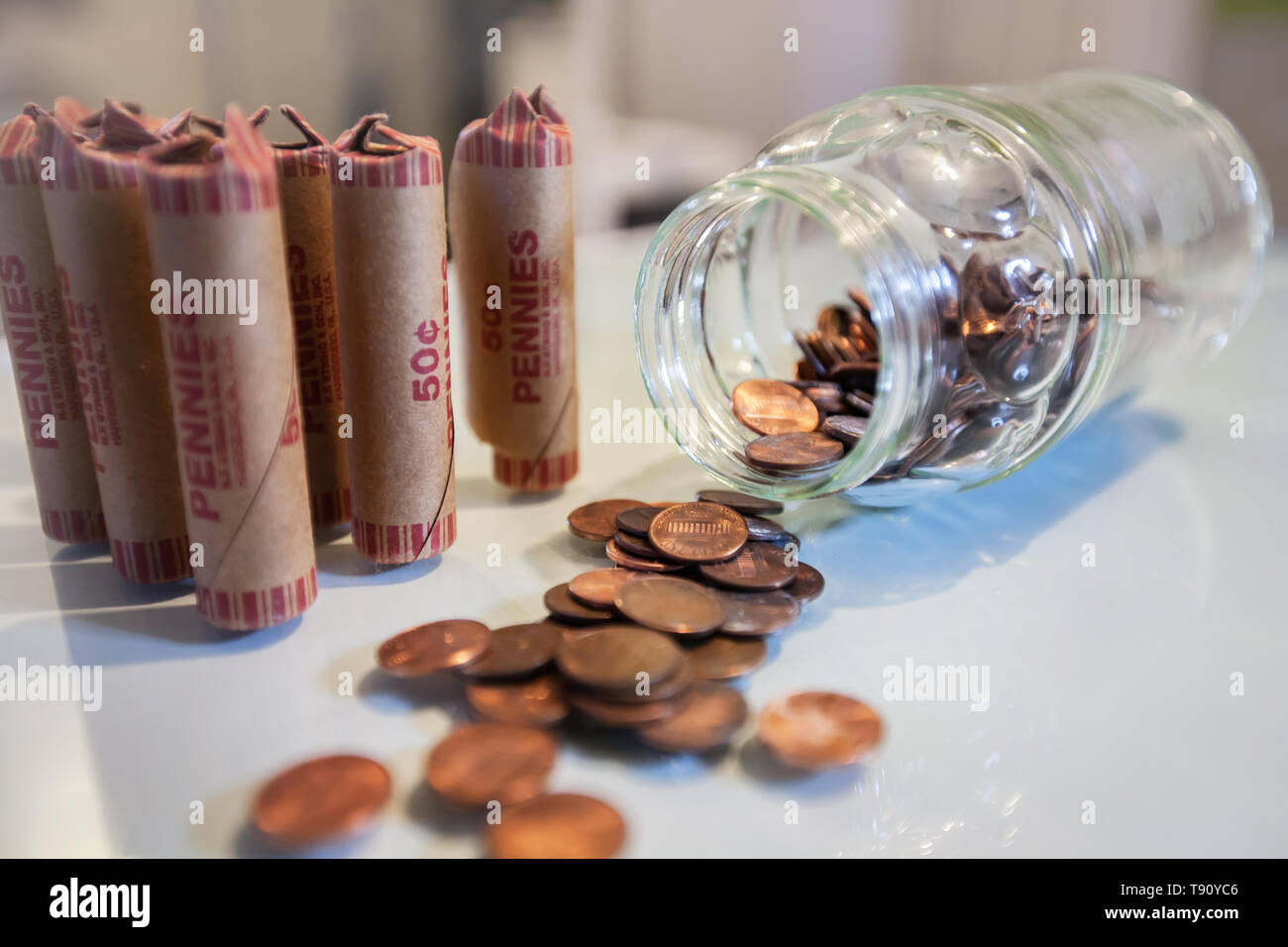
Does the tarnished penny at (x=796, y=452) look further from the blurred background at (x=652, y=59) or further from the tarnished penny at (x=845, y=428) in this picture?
the blurred background at (x=652, y=59)

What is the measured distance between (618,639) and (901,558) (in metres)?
0.47

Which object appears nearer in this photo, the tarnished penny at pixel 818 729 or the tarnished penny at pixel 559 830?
the tarnished penny at pixel 559 830

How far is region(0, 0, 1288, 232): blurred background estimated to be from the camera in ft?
8.63

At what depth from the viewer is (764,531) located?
1.24 meters

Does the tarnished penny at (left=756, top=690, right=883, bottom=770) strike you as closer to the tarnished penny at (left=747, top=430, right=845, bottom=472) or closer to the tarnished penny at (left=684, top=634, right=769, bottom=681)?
the tarnished penny at (left=684, top=634, right=769, bottom=681)

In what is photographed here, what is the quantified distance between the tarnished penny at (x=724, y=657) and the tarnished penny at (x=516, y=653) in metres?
0.15

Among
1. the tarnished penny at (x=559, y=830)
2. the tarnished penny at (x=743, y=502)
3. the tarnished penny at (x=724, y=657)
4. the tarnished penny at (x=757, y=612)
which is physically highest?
the tarnished penny at (x=743, y=502)

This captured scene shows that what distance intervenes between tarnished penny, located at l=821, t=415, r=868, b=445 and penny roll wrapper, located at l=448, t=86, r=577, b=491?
0.38m

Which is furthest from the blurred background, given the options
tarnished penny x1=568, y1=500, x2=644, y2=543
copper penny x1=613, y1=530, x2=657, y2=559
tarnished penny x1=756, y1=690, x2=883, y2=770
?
tarnished penny x1=756, y1=690, x2=883, y2=770

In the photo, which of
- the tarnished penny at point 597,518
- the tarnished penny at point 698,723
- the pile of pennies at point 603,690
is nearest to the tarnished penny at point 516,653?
the pile of pennies at point 603,690

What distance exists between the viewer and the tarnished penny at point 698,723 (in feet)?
2.96

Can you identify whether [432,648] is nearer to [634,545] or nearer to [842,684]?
[634,545]

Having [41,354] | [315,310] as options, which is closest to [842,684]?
[315,310]

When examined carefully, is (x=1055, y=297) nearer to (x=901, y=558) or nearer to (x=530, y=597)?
(x=901, y=558)
